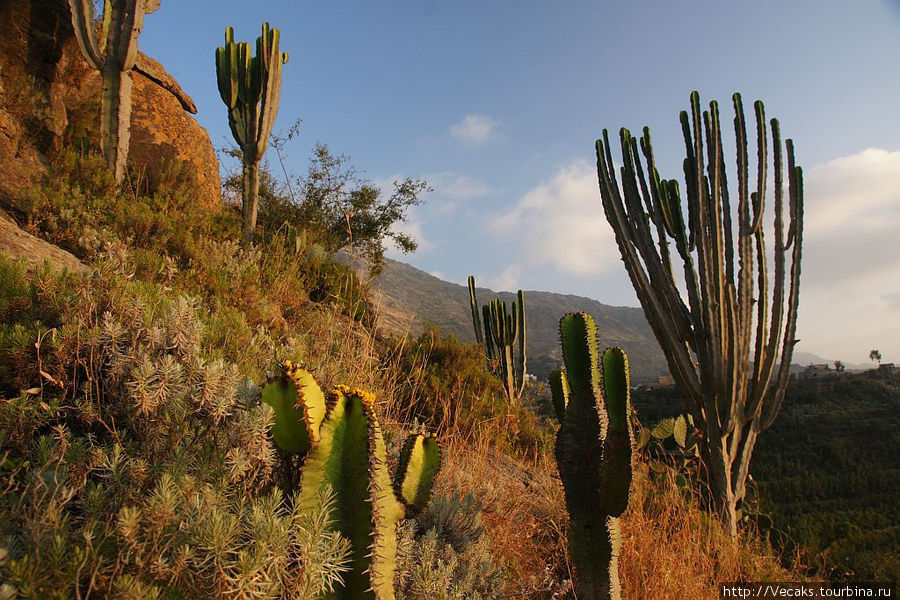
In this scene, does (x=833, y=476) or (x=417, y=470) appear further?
(x=833, y=476)

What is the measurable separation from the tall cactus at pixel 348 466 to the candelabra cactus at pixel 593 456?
3.20 ft

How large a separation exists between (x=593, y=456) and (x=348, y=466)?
48.5 inches

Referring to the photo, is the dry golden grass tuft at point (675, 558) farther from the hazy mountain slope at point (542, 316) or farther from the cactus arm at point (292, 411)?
the hazy mountain slope at point (542, 316)

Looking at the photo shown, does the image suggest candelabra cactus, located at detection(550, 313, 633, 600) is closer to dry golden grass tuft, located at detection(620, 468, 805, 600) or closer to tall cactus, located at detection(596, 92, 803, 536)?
dry golden grass tuft, located at detection(620, 468, 805, 600)

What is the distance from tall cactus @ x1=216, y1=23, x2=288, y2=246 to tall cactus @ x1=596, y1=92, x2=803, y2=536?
18.8 feet

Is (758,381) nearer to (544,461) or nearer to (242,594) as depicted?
(544,461)

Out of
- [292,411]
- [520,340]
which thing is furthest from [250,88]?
[292,411]

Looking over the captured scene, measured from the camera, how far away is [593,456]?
2.29 m

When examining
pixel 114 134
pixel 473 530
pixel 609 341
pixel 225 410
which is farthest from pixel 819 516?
pixel 609 341

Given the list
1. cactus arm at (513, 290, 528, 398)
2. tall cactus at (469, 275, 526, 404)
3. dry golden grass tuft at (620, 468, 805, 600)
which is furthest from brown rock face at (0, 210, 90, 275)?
cactus arm at (513, 290, 528, 398)

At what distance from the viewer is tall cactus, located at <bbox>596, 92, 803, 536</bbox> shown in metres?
4.78

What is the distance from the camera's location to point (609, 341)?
68062 millimetres

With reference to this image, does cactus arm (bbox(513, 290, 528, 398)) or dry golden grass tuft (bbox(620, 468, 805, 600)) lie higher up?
cactus arm (bbox(513, 290, 528, 398))

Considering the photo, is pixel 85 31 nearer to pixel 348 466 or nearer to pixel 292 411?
pixel 292 411
